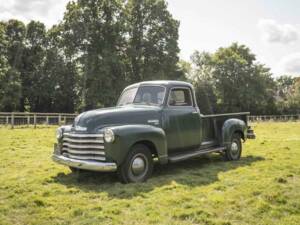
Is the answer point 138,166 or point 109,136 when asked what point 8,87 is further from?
point 109,136

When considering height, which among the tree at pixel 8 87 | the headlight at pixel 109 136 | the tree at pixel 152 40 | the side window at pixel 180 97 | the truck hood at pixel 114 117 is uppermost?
the tree at pixel 152 40

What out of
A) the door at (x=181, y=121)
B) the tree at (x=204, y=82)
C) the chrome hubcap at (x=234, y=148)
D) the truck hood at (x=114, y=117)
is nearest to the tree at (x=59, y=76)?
the tree at (x=204, y=82)

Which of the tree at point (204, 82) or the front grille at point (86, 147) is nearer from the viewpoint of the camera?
the front grille at point (86, 147)

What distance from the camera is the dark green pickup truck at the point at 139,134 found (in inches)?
256

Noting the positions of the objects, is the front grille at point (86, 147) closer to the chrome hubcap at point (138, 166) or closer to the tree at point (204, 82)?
the chrome hubcap at point (138, 166)

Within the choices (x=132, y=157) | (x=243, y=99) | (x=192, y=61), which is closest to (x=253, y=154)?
(x=132, y=157)

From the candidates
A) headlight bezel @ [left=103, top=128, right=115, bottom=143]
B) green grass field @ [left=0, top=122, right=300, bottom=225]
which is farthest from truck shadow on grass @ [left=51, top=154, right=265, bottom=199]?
headlight bezel @ [left=103, top=128, right=115, bottom=143]

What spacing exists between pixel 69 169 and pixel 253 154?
5.88 meters

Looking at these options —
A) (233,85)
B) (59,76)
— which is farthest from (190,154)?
(233,85)

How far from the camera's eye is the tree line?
34531 millimetres

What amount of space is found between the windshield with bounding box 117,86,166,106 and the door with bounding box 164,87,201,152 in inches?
8.5

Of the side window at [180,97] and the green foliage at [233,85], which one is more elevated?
the green foliage at [233,85]

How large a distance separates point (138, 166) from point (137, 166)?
0.02 m

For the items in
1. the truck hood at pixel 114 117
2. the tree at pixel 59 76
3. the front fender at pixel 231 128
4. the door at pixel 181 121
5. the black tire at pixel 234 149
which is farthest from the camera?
the tree at pixel 59 76
